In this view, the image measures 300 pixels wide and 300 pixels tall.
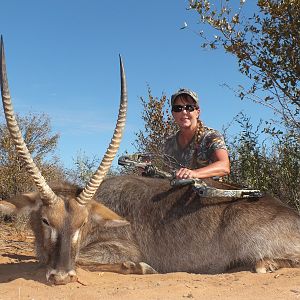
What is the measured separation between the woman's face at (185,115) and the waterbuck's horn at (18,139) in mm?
2652

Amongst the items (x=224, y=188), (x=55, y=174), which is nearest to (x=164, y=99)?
(x=55, y=174)

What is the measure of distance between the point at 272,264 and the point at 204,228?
812 mm

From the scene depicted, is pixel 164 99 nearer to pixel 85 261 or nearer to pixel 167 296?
pixel 85 261

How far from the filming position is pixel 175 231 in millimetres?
5766

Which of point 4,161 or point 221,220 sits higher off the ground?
point 4,161

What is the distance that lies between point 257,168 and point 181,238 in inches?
156

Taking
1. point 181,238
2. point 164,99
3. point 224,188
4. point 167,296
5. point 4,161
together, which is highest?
point 164,99

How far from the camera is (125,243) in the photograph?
5.78 meters

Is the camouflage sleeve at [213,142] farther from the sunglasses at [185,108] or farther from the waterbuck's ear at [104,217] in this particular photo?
the waterbuck's ear at [104,217]

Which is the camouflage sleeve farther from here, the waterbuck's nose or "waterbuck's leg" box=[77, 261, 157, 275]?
the waterbuck's nose

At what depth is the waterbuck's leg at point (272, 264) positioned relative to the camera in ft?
17.7

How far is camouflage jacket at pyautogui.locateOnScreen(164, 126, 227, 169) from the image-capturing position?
22.7ft

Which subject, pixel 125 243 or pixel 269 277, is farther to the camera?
pixel 125 243

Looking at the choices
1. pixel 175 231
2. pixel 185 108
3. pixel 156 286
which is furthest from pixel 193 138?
pixel 156 286
